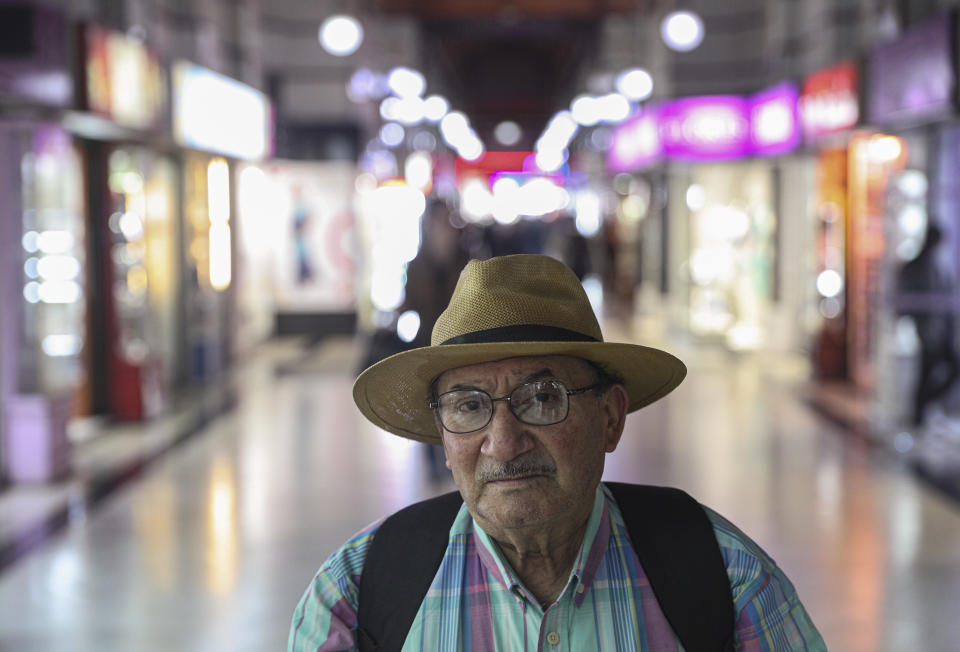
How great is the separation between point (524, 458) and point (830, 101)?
28.4 ft

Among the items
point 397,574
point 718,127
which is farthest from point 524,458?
point 718,127

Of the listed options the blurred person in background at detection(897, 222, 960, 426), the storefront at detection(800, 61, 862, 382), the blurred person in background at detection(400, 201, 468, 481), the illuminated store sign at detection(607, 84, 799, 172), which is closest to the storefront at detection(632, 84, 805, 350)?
the illuminated store sign at detection(607, 84, 799, 172)

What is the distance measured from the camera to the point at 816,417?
862 centimetres

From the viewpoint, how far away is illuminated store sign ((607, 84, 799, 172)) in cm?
1186

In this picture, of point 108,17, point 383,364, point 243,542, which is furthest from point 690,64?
point 383,364

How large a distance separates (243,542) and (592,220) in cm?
2556

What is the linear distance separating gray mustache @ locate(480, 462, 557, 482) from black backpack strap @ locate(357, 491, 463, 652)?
0.39 feet

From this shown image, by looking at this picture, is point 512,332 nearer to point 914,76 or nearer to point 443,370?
point 443,370

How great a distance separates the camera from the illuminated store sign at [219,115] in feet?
30.3

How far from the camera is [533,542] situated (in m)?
1.57

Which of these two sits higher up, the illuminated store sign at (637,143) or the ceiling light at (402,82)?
the ceiling light at (402,82)

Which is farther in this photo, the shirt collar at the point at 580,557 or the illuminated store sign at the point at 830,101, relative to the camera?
the illuminated store sign at the point at 830,101

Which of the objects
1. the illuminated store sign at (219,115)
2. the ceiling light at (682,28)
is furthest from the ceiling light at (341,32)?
the ceiling light at (682,28)

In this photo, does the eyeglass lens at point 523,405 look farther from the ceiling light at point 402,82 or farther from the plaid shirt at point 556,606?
Result: the ceiling light at point 402,82
